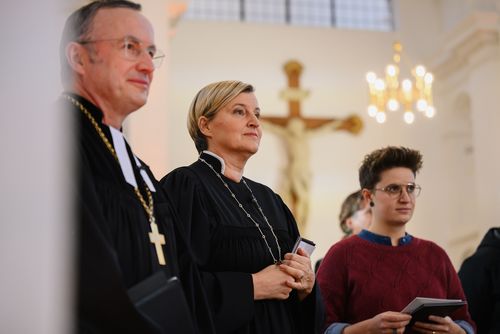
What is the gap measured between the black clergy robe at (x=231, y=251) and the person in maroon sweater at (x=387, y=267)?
677 millimetres

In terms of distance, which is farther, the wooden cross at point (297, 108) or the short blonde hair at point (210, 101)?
the wooden cross at point (297, 108)

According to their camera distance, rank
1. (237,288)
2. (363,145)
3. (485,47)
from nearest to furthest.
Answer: (237,288) → (485,47) → (363,145)

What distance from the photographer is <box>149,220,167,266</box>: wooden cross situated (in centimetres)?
257

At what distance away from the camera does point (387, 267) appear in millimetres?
4223

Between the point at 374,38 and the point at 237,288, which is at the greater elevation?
the point at 374,38

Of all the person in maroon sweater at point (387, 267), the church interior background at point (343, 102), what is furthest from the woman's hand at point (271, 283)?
the church interior background at point (343, 102)

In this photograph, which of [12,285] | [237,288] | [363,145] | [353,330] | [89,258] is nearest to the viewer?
[12,285]

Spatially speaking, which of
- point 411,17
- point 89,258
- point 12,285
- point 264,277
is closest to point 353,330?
point 264,277

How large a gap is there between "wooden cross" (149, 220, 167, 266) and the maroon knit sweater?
1.70 m

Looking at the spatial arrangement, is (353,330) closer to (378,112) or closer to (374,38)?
(378,112)

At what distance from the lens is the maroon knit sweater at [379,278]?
4125mm

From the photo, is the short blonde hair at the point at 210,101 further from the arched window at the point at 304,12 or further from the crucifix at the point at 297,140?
the arched window at the point at 304,12

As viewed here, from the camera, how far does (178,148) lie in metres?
14.7

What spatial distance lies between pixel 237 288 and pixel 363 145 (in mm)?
12800
